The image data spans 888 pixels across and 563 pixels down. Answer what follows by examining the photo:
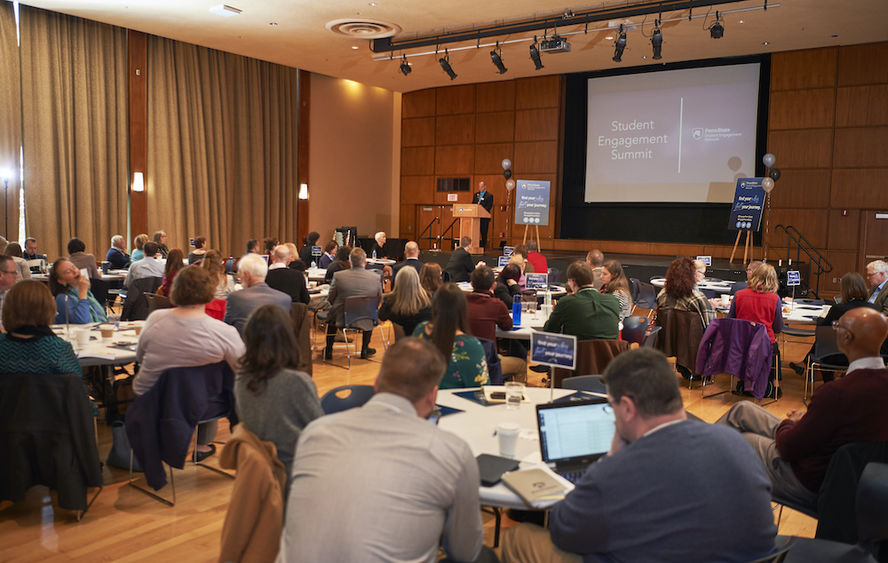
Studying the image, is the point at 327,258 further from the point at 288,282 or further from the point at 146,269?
the point at 288,282

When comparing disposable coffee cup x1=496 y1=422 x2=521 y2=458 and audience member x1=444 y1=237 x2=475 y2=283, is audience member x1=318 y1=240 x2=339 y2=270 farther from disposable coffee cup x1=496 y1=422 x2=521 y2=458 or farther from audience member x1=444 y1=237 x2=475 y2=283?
disposable coffee cup x1=496 y1=422 x2=521 y2=458

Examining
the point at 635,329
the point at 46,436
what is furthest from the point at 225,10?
the point at 46,436

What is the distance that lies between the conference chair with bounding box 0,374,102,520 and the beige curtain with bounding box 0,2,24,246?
31.0 feet

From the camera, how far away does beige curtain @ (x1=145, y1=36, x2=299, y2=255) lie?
13.1m

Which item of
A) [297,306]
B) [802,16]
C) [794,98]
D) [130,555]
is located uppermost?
[802,16]

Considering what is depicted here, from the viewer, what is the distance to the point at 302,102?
15.7m

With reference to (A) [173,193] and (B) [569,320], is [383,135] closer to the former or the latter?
(A) [173,193]

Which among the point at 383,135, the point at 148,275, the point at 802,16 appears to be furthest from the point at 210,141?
the point at 802,16

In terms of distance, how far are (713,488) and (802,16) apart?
11.0 m

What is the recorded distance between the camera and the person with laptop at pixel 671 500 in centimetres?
170

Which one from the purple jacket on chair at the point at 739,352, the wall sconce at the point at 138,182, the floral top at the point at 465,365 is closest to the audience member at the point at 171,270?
the floral top at the point at 465,365

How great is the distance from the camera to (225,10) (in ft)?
34.7

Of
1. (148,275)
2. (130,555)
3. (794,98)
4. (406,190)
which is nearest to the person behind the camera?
(130,555)

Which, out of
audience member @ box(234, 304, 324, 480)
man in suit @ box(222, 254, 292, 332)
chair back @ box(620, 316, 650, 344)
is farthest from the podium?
audience member @ box(234, 304, 324, 480)
